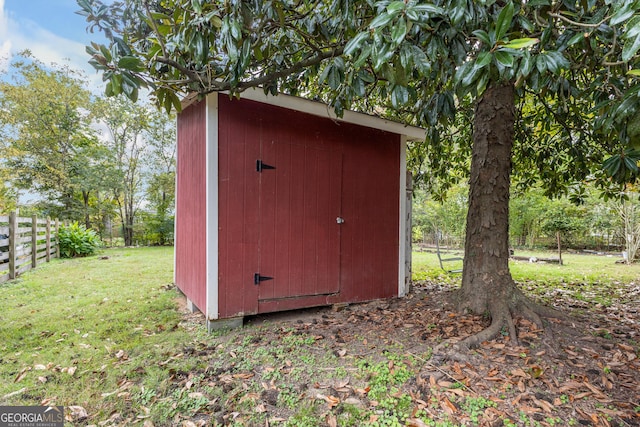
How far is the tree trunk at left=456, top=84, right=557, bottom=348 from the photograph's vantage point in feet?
8.93

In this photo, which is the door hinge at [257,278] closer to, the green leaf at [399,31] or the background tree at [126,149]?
the green leaf at [399,31]

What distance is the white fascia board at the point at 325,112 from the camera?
2.78m

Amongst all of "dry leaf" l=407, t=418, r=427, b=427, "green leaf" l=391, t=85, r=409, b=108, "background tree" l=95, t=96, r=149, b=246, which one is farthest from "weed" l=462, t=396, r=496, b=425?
"background tree" l=95, t=96, r=149, b=246

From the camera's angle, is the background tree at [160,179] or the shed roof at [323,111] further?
the background tree at [160,179]

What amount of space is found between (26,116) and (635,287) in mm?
16061

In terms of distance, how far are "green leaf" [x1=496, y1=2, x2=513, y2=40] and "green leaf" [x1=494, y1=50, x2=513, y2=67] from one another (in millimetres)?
56

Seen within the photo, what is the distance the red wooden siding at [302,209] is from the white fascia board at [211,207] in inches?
2.1

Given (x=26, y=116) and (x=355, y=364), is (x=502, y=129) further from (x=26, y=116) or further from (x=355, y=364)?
(x=26, y=116)

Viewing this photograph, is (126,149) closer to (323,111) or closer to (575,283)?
(323,111)

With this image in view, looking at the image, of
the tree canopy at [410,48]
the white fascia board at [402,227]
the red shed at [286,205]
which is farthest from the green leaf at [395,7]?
the white fascia board at [402,227]

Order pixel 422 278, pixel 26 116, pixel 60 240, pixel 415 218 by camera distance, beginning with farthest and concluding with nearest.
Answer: pixel 415 218
pixel 26 116
pixel 60 240
pixel 422 278

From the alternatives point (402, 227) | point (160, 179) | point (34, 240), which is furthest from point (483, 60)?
point (160, 179)

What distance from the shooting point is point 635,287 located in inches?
175

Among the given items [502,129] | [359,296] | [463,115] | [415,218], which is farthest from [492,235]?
[415,218]
